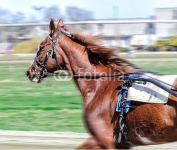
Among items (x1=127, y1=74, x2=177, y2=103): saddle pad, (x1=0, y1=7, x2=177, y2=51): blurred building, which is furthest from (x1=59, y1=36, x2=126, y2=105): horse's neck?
(x1=0, y1=7, x2=177, y2=51): blurred building

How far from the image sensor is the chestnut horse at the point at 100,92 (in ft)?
13.9

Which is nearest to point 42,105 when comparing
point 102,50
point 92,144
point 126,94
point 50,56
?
point 50,56

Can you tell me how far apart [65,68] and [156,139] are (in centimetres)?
131

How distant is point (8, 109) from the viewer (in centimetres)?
930

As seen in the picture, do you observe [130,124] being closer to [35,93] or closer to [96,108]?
[96,108]

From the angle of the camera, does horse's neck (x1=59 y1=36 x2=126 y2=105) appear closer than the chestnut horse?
No

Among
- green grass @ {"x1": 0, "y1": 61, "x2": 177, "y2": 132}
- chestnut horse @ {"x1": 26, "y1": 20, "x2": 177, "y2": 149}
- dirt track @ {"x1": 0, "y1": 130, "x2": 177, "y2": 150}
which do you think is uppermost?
chestnut horse @ {"x1": 26, "y1": 20, "x2": 177, "y2": 149}

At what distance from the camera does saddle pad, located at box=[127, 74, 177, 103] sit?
4.25m

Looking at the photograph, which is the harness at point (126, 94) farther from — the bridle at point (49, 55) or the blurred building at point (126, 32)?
the blurred building at point (126, 32)

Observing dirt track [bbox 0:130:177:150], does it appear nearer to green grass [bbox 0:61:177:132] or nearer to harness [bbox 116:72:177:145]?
green grass [bbox 0:61:177:132]

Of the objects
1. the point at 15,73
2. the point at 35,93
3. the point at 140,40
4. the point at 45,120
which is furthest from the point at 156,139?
the point at 15,73

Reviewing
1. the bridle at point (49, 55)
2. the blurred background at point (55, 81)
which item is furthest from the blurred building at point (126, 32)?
the bridle at point (49, 55)

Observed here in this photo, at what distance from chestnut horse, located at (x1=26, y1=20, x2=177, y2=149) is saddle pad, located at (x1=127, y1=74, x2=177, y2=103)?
0.16 ft

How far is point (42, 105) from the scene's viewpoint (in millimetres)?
9594
